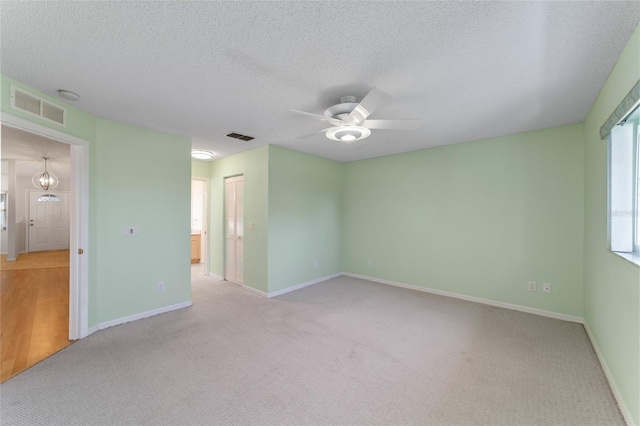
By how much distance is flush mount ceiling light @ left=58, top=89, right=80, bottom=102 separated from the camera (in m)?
2.38

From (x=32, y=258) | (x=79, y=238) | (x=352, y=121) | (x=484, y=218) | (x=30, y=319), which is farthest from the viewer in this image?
(x=32, y=258)

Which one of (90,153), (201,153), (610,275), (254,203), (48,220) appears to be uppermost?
(201,153)

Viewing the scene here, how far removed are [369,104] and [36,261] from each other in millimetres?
9091

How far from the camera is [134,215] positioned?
3.34m

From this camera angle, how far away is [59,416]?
1.73 m

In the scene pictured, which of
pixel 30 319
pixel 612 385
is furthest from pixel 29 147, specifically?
pixel 612 385

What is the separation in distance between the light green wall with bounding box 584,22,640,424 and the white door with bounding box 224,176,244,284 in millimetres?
4639

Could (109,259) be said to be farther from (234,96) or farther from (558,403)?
(558,403)

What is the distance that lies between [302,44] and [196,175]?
4.38 m

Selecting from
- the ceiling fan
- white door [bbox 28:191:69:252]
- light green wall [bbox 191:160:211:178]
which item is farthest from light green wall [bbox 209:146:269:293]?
white door [bbox 28:191:69:252]

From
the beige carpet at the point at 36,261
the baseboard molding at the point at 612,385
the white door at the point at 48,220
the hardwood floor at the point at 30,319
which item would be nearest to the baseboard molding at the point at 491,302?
the baseboard molding at the point at 612,385

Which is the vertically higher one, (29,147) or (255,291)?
(29,147)

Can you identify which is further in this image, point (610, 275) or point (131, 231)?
point (131, 231)

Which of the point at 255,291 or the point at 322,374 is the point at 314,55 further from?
the point at 255,291
